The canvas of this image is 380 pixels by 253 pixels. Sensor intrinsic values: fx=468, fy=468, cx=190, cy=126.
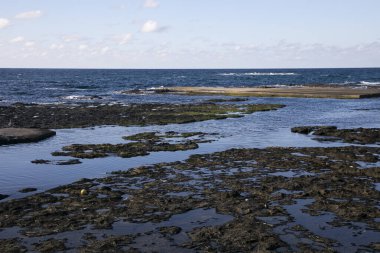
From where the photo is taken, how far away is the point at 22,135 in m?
36.9

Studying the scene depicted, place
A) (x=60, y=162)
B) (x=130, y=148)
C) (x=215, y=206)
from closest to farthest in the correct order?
1. (x=215, y=206)
2. (x=60, y=162)
3. (x=130, y=148)

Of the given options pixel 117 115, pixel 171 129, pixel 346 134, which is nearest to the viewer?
pixel 346 134

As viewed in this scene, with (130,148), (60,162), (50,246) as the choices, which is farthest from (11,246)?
(130,148)

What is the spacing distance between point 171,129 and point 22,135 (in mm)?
13347

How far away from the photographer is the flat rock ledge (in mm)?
35281

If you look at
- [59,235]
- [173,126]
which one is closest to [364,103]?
[173,126]

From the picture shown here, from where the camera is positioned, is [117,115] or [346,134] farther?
[117,115]

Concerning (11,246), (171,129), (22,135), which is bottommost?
(171,129)

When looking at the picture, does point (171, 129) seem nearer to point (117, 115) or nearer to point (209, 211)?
point (117, 115)

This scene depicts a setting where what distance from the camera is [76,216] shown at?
1800 centimetres

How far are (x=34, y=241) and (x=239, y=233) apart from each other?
688cm

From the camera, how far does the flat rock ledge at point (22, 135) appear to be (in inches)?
1389

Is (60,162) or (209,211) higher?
(209,211)

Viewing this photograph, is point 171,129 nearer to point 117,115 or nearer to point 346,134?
point 117,115
